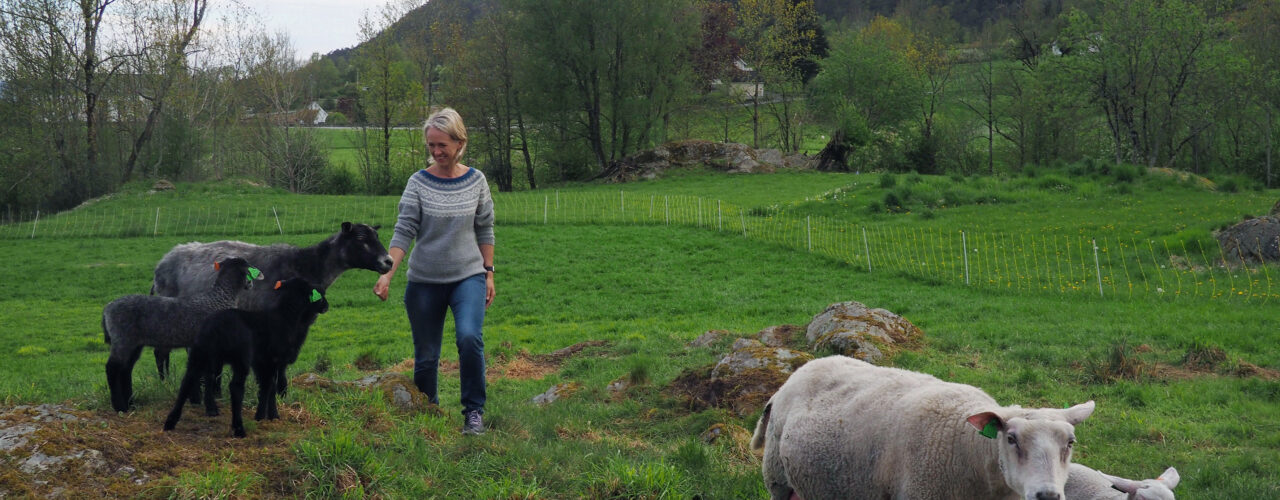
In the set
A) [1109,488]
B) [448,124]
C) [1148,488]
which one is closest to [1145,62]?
[1148,488]

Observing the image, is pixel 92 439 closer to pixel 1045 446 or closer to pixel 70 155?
pixel 1045 446

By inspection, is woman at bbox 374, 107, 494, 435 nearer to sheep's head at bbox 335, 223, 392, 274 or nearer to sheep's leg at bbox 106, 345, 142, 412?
sheep's leg at bbox 106, 345, 142, 412

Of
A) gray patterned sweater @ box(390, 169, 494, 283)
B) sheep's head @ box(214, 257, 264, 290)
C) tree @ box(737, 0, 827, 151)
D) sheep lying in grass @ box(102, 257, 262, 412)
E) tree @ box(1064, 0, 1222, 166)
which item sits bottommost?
sheep lying in grass @ box(102, 257, 262, 412)

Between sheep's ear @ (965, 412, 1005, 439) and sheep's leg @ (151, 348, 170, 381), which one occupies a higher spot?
sheep's ear @ (965, 412, 1005, 439)

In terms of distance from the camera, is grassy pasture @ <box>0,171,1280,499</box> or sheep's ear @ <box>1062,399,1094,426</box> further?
grassy pasture @ <box>0,171,1280,499</box>

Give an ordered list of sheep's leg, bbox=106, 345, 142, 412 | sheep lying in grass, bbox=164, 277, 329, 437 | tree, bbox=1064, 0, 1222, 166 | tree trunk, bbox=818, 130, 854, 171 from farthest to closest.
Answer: tree trunk, bbox=818, 130, 854, 171 < tree, bbox=1064, 0, 1222, 166 < sheep's leg, bbox=106, 345, 142, 412 < sheep lying in grass, bbox=164, 277, 329, 437

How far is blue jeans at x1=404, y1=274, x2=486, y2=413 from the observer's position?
6.62m

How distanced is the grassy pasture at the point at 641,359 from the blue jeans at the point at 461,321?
401 mm

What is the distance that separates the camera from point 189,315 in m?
6.66

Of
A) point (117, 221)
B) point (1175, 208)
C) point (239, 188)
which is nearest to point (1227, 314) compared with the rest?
point (1175, 208)

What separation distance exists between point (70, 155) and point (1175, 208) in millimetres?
48119

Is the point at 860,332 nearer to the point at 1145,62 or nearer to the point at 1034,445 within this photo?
the point at 1034,445

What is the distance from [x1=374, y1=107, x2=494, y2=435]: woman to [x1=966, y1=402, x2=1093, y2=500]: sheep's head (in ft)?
12.8

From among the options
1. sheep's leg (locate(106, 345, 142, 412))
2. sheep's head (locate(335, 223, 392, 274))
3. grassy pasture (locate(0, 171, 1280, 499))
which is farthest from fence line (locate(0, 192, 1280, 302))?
sheep's leg (locate(106, 345, 142, 412))
